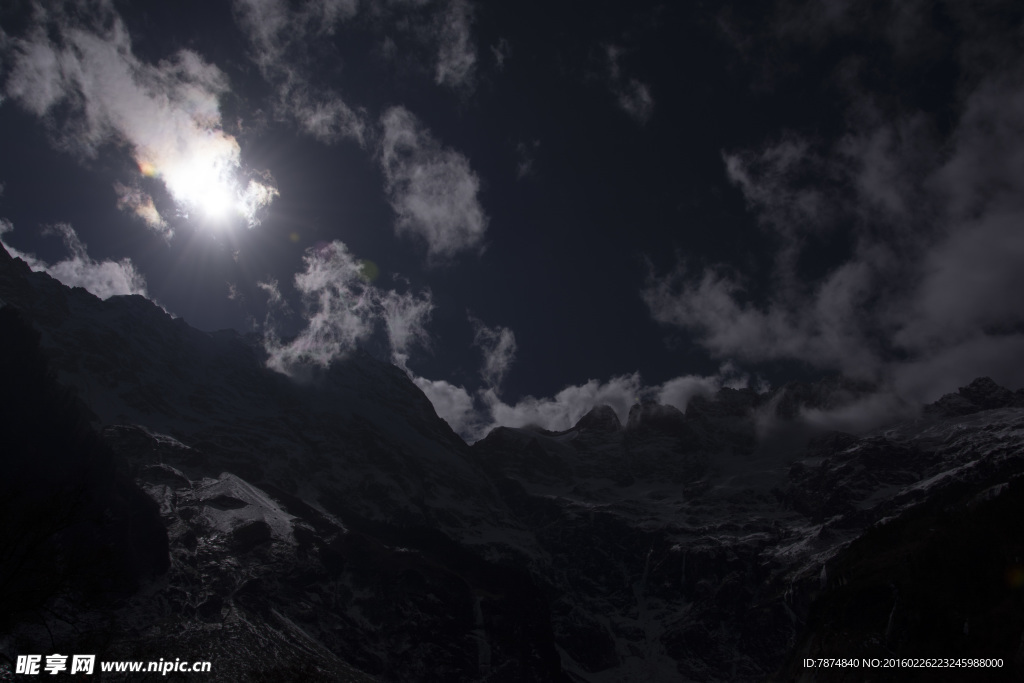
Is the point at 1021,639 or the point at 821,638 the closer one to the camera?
the point at 1021,639

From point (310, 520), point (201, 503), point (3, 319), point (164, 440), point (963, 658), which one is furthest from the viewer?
point (164, 440)

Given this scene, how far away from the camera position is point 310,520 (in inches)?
6939

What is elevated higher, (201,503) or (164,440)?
(164,440)

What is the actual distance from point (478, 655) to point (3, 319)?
5922 inches

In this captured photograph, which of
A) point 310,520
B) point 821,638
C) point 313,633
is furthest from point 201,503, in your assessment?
point 821,638

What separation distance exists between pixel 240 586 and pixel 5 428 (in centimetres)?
6149

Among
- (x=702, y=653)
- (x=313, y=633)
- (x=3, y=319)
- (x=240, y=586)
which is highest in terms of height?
(x=3, y=319)

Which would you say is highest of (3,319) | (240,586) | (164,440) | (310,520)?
(3,319)

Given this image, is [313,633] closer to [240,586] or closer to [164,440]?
[240,586]

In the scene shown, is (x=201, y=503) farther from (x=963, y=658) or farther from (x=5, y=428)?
(x=963, y=658)

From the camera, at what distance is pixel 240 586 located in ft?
408

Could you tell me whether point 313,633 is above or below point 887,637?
above

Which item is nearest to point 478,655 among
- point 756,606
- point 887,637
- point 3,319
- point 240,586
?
point 240,586

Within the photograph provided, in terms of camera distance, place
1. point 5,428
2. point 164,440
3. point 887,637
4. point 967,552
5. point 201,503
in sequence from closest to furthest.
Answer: point 887,637
point 967,552
point 5,428
point 201,503
point 164,440
